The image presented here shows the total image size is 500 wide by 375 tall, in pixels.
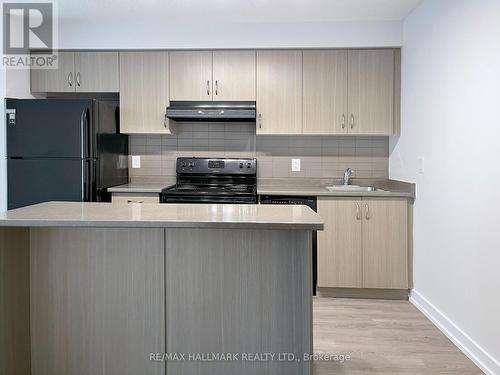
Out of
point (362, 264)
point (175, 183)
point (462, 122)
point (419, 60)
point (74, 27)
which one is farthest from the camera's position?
point (175, 183)

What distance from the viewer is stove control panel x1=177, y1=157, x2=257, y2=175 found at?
3.82 metres

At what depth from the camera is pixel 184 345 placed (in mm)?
1828

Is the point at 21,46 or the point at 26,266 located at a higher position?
the point at 21,46

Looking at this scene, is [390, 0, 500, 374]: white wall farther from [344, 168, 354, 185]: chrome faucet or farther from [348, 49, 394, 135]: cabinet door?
[344, 168, 354, 185]: chrome faucet

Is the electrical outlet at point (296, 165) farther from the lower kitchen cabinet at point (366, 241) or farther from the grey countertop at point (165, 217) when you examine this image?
the grey countertop at point (165, 217)

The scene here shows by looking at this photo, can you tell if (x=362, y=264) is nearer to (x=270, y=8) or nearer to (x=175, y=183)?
(x=175, y=183)

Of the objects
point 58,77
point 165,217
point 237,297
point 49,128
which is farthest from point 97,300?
point 58,77

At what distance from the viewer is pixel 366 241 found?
334cm

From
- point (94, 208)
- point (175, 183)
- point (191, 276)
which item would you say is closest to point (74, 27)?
Result: point (175, 183)

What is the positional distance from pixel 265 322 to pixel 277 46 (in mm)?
2541

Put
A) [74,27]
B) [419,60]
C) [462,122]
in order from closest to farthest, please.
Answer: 1. [462,122]
2. [419,60]
3. [74,27]

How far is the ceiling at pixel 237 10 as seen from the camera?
122 inches

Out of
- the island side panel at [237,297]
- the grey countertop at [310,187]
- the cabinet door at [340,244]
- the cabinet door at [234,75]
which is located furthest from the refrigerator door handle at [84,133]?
the cabinet door at [340,244]

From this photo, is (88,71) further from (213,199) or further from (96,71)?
(213,199)
